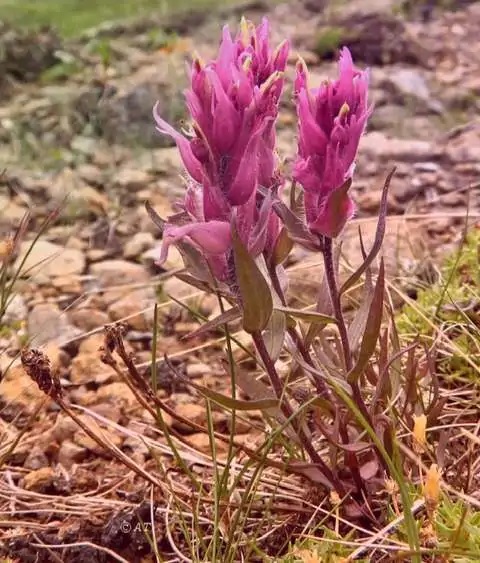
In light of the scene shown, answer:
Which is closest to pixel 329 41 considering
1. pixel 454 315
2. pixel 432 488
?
pixel 454 315

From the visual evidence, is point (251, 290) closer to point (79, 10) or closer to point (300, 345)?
point (300, 345)

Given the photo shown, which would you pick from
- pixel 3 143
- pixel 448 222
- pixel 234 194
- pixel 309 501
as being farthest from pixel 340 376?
pixel 3 143

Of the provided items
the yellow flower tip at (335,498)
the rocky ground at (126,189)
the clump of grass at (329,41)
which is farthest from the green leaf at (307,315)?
the clump of grass at (329,41)

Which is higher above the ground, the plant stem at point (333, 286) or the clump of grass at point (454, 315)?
the plant stem at point (333, 286)

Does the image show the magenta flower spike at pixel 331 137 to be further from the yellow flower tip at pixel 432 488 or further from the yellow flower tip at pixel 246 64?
the yellow flower tip at pixel 432 488

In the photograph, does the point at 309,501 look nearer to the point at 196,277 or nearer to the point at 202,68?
the point at 196,277
